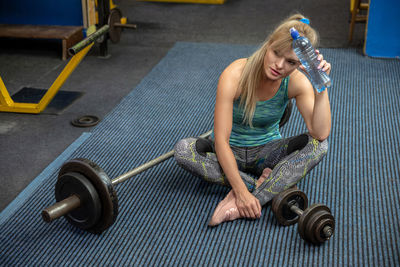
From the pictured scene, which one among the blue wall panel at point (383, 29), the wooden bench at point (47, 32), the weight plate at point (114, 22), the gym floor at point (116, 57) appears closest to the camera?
the gym floor at point (116, 57)

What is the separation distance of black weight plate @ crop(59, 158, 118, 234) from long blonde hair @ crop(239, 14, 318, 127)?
0.57 meters

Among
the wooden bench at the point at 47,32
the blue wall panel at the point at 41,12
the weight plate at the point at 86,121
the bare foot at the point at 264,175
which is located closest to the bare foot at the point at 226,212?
the bare foot at the point at 264,175

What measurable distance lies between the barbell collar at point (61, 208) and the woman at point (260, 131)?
0.44 meters

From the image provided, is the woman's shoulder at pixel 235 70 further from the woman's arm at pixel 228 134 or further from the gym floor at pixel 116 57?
the gym floor at pixel 116 57

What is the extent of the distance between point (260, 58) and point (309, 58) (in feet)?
0.68

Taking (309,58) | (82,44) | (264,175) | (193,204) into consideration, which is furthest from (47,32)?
(309,58)

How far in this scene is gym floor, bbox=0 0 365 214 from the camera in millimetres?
2307

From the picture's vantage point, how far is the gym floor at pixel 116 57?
231 centimetres

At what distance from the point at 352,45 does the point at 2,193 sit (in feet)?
9.69

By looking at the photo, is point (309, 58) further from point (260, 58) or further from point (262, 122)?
point (262, 122)

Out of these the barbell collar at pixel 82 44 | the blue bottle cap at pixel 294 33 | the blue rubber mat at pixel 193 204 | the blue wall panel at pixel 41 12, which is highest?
the blue bottle cap at pixel 294 33

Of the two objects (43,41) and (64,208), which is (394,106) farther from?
(43,41)

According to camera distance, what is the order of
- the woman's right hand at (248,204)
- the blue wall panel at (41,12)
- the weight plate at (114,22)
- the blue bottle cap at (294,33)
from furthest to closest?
the blue wall panel at (41,12) < the weight plate at (114,22) < the woman's right hand at (248,204) < the blue bottle cap at (294,33)

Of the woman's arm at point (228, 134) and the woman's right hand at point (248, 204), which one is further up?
the woman's arm at point (228, 134)
